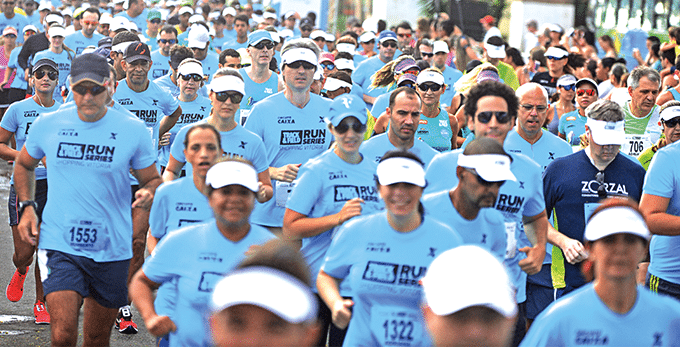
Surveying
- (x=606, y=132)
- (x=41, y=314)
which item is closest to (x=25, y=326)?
(x=41, y=314)

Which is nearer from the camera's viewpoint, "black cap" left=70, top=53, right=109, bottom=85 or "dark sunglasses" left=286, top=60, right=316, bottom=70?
"black cap" left=70, top=53, right=109, bottom=85

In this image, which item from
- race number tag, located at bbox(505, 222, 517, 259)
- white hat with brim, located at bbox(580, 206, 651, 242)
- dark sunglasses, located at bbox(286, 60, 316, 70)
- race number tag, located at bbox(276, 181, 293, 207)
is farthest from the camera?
dark sunglasses, located at bbox(286, 60, 316, 70)

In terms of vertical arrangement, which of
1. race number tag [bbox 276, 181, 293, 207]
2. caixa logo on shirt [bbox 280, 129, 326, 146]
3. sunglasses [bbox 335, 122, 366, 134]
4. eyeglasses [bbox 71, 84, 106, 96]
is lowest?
race number tag [bbox 276, 181, 293, 207]

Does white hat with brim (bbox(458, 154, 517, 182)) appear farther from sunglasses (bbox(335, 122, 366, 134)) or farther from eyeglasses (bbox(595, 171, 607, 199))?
eyeglasses (bbox(595, 171, 607, 199))

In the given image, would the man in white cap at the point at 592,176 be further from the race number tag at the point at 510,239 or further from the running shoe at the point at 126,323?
the running shoe at the point at 126,323

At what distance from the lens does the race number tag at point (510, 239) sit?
5.11m

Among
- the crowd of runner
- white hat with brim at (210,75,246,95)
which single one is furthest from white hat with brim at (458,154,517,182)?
white hat with brim at (210,75,246,95)

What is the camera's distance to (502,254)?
4910mm

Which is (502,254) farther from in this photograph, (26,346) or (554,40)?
(554,40)

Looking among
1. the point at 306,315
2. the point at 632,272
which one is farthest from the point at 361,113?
the point at 306,315

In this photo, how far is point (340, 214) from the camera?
5125mm

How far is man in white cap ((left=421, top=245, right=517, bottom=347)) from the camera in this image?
224 centimetres

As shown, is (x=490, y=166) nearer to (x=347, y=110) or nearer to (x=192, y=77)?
(x=347, y=110)

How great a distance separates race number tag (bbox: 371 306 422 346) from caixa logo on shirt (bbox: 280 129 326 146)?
298cm
